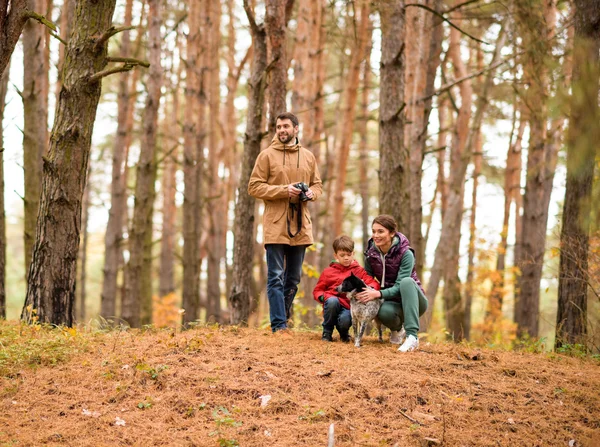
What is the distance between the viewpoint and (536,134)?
1413cm

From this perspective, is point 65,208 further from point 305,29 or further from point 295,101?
point 305,29

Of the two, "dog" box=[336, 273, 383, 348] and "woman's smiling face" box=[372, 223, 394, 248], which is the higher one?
"woman's smiling face" box=[372, 223, 394, 248]

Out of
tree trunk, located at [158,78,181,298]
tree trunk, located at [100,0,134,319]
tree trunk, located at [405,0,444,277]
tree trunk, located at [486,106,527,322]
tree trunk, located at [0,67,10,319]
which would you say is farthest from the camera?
tree trunk, located at [158,78,181,298]

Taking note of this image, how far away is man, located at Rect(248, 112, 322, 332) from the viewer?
6.42 metres

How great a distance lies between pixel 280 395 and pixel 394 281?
1928 mm

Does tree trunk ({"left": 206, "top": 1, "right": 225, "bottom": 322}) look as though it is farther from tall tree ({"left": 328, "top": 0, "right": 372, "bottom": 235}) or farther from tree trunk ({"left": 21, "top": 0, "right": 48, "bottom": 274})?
tree trunk ({"left": 21, "top": 0, "right": 48, "bottom": 274})

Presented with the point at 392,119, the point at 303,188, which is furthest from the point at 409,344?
the point at 392,119

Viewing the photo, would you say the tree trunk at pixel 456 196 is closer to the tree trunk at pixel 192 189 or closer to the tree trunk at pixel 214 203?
the tree trunk at pixel 214 203

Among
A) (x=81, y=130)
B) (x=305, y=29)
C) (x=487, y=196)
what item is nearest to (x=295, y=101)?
(x=305, y=29)

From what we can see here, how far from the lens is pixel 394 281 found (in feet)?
20.5

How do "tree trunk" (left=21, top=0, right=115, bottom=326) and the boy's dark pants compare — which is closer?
the boy's dark pants

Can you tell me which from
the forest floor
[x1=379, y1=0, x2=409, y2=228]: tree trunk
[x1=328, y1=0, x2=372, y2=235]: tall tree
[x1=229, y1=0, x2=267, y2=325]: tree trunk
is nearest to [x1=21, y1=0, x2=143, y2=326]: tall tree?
the forest floor

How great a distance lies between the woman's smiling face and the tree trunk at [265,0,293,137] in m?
3.04

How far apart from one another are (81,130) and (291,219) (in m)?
2.58
